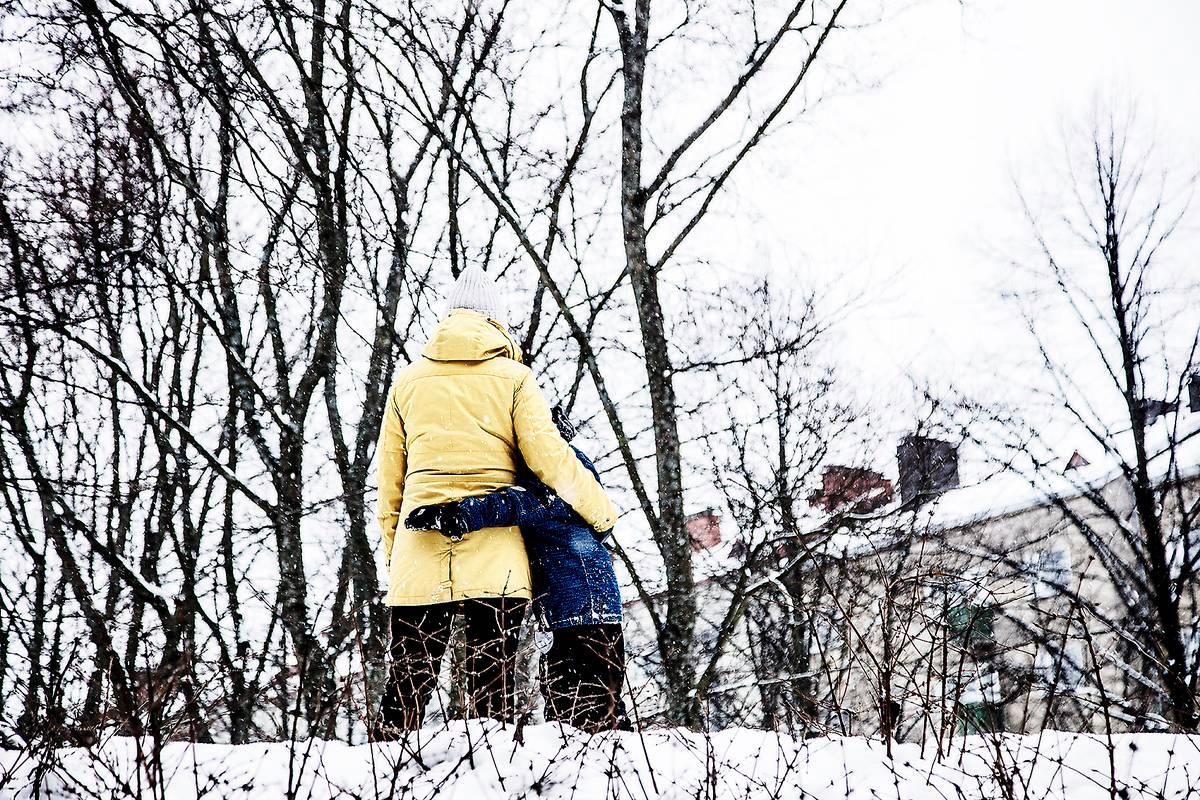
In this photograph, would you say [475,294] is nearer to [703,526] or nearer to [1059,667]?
[1059,667]

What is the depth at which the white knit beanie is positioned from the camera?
362 centimetres

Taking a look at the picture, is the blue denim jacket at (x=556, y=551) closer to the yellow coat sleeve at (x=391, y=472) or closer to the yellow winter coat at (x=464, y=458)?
the yellow winter coat at (x=464, y=458)

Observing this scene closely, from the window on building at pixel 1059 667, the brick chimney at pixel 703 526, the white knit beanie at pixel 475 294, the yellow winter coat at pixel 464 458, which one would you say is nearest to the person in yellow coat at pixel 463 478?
the yellow winter coat at pixel 464 458

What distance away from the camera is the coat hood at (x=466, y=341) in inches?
132

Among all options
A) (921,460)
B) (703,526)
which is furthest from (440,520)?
(703,526)

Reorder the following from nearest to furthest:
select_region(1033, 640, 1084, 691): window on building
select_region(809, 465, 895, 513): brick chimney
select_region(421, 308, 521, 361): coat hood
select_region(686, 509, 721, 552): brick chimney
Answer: select_region(1033, 640, 1084, 691): window on building < select_region(421, 308, 521, 361): coat hood < select_region(809, 465, 895, 513): brick chimney < select_region(686, 509, 721, 552): brick chimney

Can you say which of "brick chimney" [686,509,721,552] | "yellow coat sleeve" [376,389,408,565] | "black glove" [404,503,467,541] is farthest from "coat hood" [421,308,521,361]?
"brick chimney" [686,509,721,552]

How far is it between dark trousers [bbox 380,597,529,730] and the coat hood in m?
0.90

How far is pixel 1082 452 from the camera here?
21141mm

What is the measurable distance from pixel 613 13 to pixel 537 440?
3936 millimetres

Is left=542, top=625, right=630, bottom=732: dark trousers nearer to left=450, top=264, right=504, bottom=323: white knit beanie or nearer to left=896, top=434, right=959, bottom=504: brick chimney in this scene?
left=450, top=264, right=504, bottom=323: white knit beanie

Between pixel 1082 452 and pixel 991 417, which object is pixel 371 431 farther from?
pixel 1082 452

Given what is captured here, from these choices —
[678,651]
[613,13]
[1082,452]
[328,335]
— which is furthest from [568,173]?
[1082,452]

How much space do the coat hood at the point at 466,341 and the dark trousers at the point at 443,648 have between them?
2.96 ft
